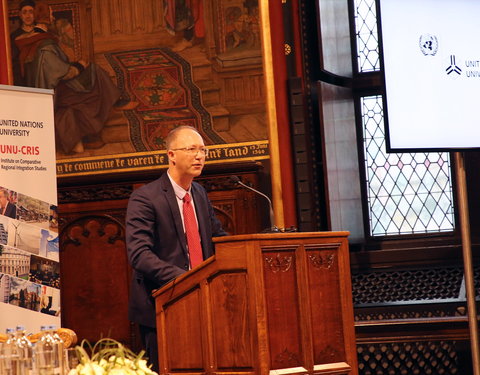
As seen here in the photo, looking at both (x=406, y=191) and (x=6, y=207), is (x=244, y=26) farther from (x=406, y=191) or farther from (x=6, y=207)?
(x=6, y=207)

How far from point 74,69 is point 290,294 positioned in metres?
4.06

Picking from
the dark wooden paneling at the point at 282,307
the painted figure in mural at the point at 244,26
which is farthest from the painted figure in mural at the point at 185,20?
the dark wooden paneling at the point at 282,307

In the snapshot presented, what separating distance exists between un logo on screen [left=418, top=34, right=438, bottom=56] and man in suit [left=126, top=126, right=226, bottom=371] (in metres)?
1.66

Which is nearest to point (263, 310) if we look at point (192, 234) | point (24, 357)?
point (192, 234)

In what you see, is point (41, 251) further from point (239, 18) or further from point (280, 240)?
point (239, 18)

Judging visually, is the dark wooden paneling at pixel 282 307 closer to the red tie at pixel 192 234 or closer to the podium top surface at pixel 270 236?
the podium top surface at pixel 270 236

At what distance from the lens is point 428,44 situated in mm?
5727

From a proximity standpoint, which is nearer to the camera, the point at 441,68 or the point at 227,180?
the point at 441,68

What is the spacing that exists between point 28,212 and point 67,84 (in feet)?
6.99

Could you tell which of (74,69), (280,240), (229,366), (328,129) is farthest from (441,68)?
(74,69)

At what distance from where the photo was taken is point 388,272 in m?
7.14

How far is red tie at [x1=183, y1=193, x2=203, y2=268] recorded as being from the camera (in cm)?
498

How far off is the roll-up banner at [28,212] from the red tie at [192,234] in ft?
4.25

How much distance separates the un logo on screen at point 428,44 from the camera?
A: 5711mm
